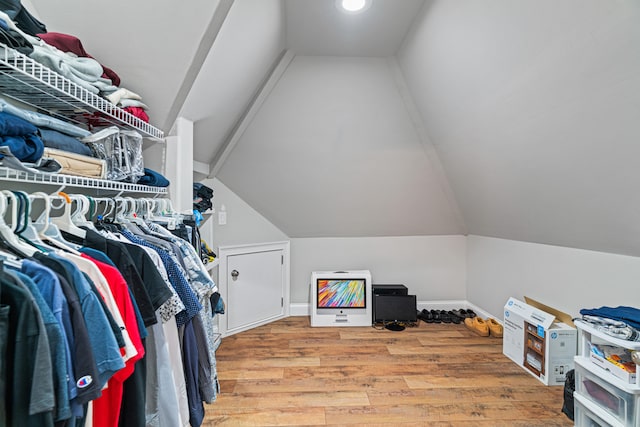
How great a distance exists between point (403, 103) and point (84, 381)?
8.18 feet

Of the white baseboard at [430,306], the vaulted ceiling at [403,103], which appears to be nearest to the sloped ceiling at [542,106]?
the vaulted ceiling at [403,103]

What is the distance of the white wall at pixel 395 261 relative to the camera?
133 inches

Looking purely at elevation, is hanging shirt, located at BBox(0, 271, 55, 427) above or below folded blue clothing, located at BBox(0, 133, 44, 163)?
below

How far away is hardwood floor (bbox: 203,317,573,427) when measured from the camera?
68.8 inches

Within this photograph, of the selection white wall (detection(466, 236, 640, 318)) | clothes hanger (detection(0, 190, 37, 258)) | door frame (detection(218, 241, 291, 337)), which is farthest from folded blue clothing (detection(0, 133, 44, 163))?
white wall (detection(466, 236, 640, 318))

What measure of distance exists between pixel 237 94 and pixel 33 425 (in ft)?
6.25

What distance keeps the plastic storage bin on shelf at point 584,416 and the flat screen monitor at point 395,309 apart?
151cm

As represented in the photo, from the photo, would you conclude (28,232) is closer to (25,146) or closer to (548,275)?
(25,146)

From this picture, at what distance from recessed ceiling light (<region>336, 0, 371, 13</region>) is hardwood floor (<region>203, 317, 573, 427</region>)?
240 centimetres

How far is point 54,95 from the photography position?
1000 millimetres

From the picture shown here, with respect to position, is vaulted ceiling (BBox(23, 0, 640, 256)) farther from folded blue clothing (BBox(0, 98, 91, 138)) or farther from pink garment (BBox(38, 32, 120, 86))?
folded blue clothing (BBox(0, 98, 91, 138))

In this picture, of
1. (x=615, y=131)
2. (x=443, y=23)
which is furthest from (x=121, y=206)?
(x=615, y=131)

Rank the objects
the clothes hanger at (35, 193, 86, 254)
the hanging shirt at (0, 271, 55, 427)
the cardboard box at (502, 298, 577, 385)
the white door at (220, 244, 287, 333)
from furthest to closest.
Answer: the white door at (220, 244, 287, 333)
the cardboard box at (502, 298, 577, 385)
the clothes hanger at (35, 193, 86, 254)
the hanging shirt at (0, 271, 55, 427)

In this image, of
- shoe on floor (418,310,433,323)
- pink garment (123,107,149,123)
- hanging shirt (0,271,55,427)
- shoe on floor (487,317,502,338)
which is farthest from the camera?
shoe on floor (418,310,433,323)
